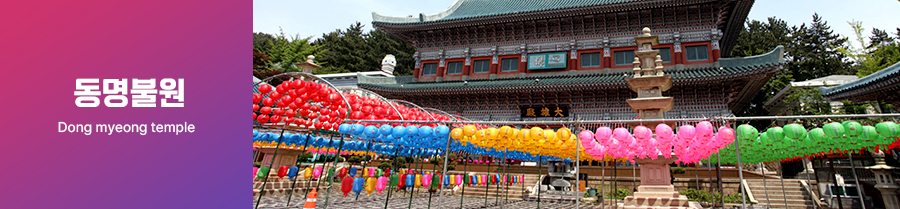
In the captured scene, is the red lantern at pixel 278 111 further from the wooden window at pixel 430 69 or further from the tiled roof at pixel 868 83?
the tiled roof at pixel 868 83

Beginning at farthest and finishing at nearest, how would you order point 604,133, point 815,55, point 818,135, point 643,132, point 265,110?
point 815,55 < point 265,110 < point 604,133 < point 643,132 < point 818,135

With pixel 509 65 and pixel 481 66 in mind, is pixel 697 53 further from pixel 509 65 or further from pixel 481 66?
pixel 481 66

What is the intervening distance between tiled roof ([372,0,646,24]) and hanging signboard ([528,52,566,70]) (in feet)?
8.34

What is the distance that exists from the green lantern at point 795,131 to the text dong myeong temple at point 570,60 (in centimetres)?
909

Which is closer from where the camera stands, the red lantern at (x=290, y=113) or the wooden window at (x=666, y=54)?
the red lantern at (x=290, y=113)

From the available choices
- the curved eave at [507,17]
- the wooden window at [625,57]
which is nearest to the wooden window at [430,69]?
the curved eave at [507,17]

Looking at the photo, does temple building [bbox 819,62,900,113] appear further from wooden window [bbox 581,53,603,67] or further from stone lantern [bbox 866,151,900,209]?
wooden window [bbox 581,53,603,67]

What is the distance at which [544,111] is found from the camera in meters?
16.9

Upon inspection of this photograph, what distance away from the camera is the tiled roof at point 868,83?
8758 mm

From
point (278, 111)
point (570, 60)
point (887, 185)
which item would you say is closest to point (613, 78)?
point (570, 60)

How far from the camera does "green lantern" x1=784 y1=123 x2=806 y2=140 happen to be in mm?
5266

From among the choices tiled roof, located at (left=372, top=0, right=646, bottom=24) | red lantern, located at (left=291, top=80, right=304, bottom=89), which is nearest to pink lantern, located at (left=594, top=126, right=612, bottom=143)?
red lantern, located at (left=291, top=80, right=304, bottom=89)

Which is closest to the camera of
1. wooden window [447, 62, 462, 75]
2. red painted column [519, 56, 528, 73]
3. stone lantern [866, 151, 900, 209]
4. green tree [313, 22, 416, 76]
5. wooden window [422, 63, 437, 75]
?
stone lantern [866, 151, 900, 209]

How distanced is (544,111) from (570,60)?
283 cm
